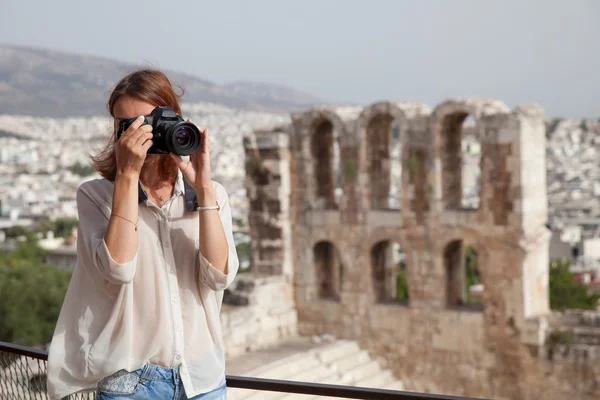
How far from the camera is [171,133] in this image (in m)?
3.43

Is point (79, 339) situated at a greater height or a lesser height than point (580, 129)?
lesser

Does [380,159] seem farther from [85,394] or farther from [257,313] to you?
[85,394]

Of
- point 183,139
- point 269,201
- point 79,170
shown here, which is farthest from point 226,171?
point 183,139

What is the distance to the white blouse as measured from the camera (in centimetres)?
356

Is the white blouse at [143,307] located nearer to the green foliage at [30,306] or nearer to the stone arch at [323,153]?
the stone arch at [323,153]

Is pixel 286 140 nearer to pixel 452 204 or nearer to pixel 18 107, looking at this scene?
pixel 452 204

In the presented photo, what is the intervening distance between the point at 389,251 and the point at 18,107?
12451cm

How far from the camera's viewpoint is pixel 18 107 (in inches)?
5295

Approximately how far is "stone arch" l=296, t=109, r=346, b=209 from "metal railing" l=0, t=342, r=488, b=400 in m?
13.7

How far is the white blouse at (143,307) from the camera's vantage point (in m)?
3.56

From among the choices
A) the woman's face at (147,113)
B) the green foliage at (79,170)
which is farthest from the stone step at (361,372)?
the green foliage at (79,170)

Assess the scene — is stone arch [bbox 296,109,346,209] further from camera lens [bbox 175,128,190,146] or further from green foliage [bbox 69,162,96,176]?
green foliage [bbox 69,162,96,176]

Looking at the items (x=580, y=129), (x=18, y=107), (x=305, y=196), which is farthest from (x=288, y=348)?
(x=18, y=107)

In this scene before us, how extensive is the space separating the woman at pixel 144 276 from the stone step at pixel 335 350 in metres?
13.9
